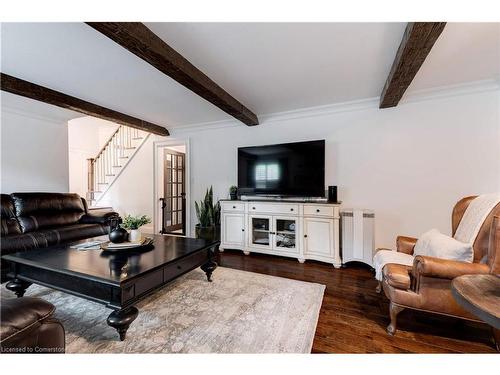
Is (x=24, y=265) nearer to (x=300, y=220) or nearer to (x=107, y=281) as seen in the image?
(x=107, y=281)

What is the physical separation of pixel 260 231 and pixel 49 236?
108 inches

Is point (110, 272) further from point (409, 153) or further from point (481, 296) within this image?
point (409, 153)

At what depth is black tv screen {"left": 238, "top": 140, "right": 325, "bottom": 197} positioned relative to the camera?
10.5 ft

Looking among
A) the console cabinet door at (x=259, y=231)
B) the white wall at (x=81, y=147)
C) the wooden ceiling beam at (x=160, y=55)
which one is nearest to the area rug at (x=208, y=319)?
the console cabinet door at (x=259, y=231)

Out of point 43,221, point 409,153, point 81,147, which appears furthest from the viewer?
point 81,147

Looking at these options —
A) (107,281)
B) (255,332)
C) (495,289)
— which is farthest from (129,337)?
(495,289)

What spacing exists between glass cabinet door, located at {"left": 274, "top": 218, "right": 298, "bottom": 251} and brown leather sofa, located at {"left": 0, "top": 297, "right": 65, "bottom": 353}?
2.61m

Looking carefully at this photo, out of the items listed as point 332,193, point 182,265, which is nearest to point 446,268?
point 332,193

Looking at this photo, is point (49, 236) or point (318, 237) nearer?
point (49, 236)

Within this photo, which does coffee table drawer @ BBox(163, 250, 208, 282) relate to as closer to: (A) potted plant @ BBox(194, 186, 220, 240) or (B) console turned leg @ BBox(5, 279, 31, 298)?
(B) console turned leg @ BBox(5, 279, 31, 298)

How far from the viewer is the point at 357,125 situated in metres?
3.20

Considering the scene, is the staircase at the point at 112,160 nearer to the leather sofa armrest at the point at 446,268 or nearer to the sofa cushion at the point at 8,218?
the sofa cushion at the point at 8,218

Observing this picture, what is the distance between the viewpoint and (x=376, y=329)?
1618 mm
